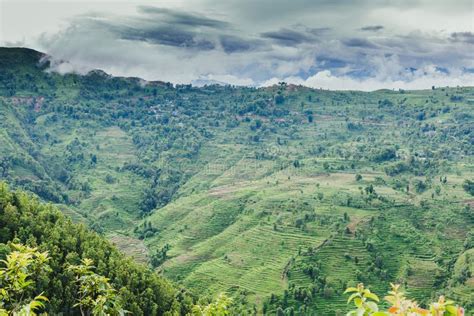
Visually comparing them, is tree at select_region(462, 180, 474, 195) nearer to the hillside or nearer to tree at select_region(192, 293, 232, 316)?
the hillside

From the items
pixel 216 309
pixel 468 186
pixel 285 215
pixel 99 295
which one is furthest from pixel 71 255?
pixel 468 186

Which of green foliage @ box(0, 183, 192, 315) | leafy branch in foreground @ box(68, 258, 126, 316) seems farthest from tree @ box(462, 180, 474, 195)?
leafy branch in foreground @ box(68, 258, 126, 316)

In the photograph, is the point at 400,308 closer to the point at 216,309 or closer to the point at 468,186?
the point at 216,309

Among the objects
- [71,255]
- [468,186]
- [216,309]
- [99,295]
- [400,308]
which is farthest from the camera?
[468,186]

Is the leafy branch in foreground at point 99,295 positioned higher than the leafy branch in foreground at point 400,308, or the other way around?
the leafy branch in foreground at point 400,308

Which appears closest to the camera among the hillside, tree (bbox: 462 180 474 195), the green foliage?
the green foliage

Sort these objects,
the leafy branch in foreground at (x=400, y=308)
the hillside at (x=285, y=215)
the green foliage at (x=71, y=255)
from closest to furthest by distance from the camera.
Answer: the leafy branch in foreground at (x=400, y=308) < the green foliage at (x=71, y=255) < the hillside at (x=285, y=215)

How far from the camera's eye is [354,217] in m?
115

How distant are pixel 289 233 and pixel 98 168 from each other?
345 ft

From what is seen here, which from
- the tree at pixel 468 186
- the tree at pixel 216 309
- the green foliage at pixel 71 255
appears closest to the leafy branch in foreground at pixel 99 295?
the tree at pixel 216 309

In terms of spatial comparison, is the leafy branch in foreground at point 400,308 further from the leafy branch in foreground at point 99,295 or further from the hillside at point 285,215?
the hillside at point 285,215

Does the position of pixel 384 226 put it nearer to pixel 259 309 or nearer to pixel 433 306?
pixel 259 309

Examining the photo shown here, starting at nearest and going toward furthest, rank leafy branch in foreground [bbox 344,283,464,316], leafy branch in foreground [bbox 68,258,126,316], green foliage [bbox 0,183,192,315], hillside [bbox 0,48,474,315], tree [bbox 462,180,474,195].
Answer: leafy branch in foreground [bbox 344,283,464,316] < leafy branch in foreground [bbox 68,258,126,316] < green foliage [bbox 0,183,192,315] < hillside [bbox 0,48,474,315] < tree [bbox 462,180,474,195]

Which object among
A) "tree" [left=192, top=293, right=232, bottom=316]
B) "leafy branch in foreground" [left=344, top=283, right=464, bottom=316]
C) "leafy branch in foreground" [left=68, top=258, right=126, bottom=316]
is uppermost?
"leafy branch in foreground" [left=344, top=283, right=464, bottom=316]
